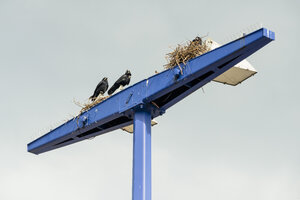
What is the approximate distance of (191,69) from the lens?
12.5m

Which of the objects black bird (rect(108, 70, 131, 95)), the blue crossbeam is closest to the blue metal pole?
the blue crossbeam

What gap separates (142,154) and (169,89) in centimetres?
160

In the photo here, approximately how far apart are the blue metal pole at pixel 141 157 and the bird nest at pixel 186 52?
4.56ft

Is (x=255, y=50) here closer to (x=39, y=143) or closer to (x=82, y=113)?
(x=82, y=113)

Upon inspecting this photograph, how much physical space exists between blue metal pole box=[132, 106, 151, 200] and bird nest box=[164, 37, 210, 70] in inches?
54.8

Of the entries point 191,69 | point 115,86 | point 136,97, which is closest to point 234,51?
point 191,69

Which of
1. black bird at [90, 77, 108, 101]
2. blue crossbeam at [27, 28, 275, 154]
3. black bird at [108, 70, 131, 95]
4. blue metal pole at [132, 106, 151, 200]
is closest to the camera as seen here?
blue crossbeam at [27, 28, 275, 154]

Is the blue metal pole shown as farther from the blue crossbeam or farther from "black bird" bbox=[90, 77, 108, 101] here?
"black bird" bbox=[90, 77, 108, 101]

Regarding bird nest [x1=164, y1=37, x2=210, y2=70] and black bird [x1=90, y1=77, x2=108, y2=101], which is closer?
bird nest [x1=164, y1=37, x2=210, y2=70]

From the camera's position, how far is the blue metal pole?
12695mm

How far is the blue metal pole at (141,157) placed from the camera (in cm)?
1270

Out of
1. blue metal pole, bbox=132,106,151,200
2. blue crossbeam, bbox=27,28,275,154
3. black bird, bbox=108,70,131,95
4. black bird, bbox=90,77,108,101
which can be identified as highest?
black bird, bbox=90,77,108,101

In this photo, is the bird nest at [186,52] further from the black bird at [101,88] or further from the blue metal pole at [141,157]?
the black bird at [101,88]

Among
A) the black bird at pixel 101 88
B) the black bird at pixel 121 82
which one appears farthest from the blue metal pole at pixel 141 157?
the black bird at pixel 101 88
